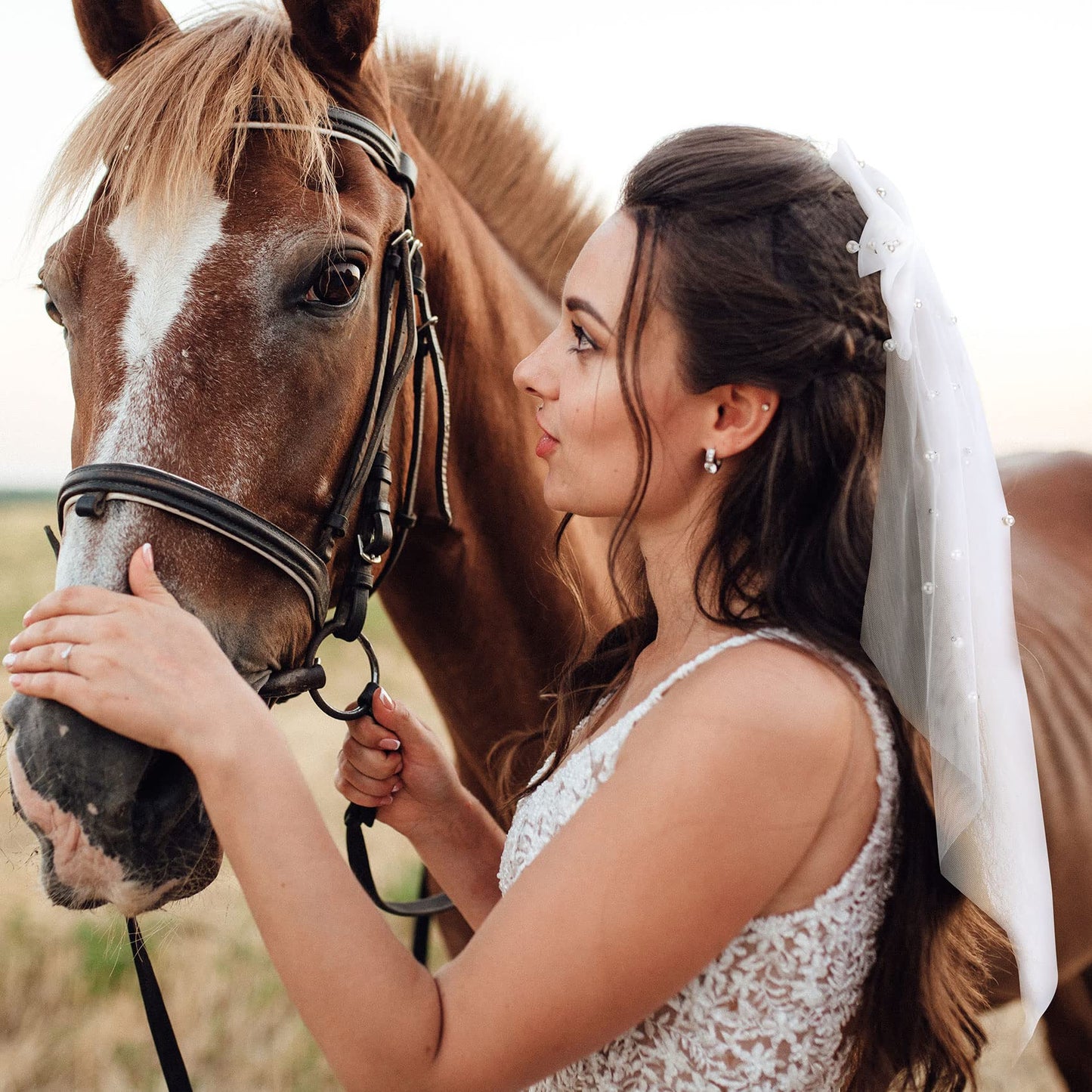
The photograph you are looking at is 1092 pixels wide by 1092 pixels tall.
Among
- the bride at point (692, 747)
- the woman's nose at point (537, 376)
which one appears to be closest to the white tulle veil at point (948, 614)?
the bride at point (692, 747)

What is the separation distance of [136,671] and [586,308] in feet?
2.39

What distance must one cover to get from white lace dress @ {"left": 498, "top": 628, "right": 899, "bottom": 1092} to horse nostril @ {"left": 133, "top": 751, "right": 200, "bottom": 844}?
1.74ft

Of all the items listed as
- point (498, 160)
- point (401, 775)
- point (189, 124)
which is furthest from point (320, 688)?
point (498, 160)

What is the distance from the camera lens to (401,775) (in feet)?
5.35

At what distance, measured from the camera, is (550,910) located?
1.00 metres

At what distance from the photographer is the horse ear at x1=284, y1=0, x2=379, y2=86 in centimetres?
177

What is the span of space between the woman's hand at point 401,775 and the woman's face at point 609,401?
1.67ft

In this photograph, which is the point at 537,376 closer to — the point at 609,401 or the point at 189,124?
the point at 609,401

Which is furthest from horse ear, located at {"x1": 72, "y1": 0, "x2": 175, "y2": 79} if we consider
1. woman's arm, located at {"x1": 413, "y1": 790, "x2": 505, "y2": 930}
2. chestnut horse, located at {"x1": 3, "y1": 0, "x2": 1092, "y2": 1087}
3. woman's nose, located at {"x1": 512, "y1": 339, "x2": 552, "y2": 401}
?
woman's arm, located at {"x1": 413, "y1": 790, "x2": 505, "y2": 930}

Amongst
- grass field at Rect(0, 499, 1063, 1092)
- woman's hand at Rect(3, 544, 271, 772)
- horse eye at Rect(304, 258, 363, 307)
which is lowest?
grass field at Rect(0, 499, 1063, 1092)

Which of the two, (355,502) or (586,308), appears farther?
(355,502)

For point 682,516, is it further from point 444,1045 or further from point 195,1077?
point 195,1077

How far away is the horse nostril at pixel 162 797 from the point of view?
1.27 meters

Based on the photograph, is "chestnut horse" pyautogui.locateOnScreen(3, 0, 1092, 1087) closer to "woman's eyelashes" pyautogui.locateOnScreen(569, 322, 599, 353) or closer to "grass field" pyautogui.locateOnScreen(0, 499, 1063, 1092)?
"woman's eyelashes" pyautogui.locateOnScreen(569, 322, 599, 353)
